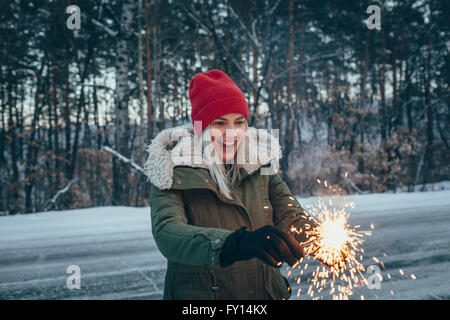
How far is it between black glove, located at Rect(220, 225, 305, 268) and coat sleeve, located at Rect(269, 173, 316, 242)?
47 centimetres

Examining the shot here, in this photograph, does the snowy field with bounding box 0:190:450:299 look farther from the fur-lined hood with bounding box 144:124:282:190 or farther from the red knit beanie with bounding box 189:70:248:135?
the red knit beanie with bounding box 189:70:248:135

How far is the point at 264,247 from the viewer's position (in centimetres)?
107

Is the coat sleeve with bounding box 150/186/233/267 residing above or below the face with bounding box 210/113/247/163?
below

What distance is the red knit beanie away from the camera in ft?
5.15

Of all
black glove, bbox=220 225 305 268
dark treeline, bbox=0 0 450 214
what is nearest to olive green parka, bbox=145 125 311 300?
black glove, bbox=220 225 305 268

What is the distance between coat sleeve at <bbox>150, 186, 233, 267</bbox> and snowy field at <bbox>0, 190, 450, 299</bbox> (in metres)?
2.46

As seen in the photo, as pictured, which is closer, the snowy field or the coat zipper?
the coat zipper

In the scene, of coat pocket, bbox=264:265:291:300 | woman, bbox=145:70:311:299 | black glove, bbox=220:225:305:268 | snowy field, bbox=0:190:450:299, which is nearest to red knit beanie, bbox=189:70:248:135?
woman, bbox=145:70:311:299

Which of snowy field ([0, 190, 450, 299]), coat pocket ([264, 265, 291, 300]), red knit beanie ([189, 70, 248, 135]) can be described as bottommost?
snowy field ([0, 190, 450, 299])

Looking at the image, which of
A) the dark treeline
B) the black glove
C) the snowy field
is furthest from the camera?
the dark treeline

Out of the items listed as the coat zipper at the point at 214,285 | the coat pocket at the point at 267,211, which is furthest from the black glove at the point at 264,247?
the coat pocket at the point at 267,211

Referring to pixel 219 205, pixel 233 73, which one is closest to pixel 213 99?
pixel 219 205

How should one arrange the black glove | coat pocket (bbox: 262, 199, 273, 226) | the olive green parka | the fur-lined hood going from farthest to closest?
coat pocket (bbox: 262, 199, 273, 226) < the fur-lined hood < the olive green parka < the black glove

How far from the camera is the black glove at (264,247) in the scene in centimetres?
107
